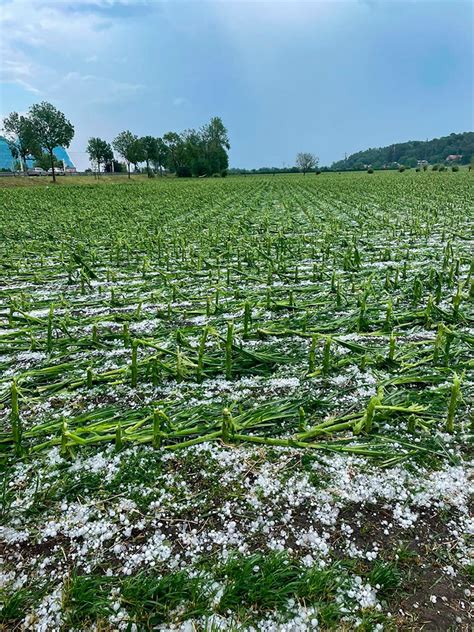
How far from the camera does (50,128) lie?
4434cm

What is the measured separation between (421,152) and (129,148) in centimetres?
8311

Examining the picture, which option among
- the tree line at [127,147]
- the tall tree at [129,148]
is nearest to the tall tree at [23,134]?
the tree line at [127,147]

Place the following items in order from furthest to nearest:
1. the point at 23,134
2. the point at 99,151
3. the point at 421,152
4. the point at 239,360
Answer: the point at 421,152 → the point at 99,151 → the point at 23,134 → the point at 239,360

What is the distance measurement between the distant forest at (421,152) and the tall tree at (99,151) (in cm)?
5466

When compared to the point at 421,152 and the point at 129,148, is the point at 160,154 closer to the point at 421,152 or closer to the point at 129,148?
the point at 129,148

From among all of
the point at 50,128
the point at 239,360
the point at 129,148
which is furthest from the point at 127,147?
the point at 239,360

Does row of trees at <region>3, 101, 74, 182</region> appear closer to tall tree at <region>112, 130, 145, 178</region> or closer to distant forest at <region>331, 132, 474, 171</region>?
tall tree at <region>112, 130, 145, 178</region>

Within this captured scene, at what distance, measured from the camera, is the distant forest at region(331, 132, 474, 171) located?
331 ft

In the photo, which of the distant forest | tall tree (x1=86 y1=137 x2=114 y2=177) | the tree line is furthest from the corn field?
the distant forest

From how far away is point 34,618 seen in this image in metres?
1.47

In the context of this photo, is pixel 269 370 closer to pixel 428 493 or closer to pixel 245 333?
pixel 245 333

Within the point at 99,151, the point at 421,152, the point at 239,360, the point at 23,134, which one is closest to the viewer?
the point at 239,360

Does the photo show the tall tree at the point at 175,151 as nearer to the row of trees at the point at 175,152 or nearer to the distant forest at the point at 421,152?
the row of trees at the point at 175,152

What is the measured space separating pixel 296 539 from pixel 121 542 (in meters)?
0.78
